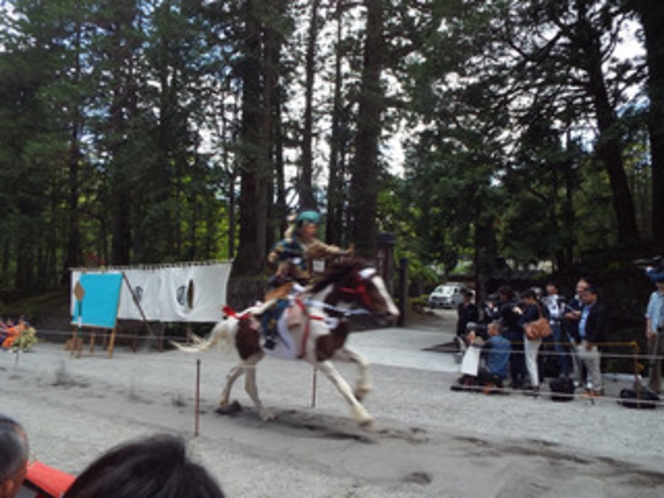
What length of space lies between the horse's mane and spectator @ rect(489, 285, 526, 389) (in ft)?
15.7

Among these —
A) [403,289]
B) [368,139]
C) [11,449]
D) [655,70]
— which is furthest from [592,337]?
[368,139]

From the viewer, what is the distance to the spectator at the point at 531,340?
8.91m

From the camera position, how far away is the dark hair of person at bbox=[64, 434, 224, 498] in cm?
94

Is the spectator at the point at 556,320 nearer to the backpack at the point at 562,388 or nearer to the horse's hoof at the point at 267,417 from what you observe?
the backpack at the point at 562,388

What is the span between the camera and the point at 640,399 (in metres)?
7.84

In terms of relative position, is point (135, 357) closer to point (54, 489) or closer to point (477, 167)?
point (477, 167)

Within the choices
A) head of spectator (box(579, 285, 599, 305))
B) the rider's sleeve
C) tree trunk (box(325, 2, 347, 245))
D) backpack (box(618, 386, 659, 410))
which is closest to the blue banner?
tree trunk (box(325, 2, 347, 245))

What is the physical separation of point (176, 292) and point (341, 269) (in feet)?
30.8

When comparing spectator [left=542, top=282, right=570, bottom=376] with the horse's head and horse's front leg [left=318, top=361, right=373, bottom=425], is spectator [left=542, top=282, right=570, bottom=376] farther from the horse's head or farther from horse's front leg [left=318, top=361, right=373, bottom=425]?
the horse's head

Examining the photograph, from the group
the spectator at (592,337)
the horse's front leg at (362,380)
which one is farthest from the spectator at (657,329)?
the horse's front leg at (362,380)

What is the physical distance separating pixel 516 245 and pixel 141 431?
35.7 feet

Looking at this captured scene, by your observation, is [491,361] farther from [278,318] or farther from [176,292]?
[176,292]

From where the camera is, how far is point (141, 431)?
259 inches

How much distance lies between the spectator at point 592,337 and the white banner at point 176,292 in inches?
336
